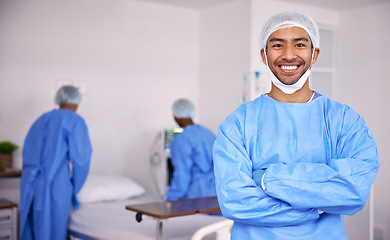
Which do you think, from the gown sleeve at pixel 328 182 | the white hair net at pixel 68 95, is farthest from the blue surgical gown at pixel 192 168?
the gown sleeve at pixel 328 182

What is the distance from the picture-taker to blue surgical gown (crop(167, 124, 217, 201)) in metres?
4.18

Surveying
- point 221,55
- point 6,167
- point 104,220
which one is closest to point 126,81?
point 221,55

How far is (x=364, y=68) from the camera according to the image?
19.1ft

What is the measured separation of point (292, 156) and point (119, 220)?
249 cm

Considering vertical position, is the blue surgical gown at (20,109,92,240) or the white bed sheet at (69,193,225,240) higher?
the blue surgical gown at (20,109,92,240)

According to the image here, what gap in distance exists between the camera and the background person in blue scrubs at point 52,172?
13.5 ft

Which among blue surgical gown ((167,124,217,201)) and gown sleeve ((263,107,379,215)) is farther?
blue surgical gown ((167,124,217,201))

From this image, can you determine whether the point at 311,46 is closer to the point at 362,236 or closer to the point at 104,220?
the point at 104,220

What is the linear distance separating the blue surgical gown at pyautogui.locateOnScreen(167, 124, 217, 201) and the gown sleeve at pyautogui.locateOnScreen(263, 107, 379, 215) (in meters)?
2.50

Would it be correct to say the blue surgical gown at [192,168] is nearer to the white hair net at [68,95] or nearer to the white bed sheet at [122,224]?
the white bed sheet at [122,224]

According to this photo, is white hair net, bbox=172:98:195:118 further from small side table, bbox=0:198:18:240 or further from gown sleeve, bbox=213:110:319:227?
gown sleeve, bbox=213:110:319:227

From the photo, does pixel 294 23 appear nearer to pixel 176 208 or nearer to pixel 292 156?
pixel 292 156

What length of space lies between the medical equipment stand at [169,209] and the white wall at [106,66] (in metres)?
2.41

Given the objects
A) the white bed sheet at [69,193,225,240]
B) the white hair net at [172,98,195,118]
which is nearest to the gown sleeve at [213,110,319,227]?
the white bed sheet at [69,193,225,240]
